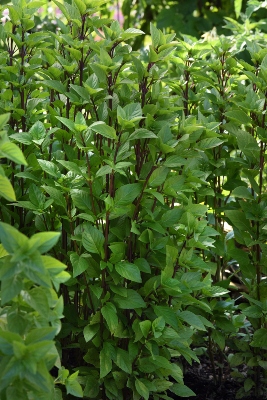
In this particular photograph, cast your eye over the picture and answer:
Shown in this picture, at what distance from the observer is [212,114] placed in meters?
2.77

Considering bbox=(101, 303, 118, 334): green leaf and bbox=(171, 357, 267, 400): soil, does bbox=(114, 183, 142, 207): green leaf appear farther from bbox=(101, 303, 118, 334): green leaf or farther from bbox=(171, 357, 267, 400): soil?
bbox=(171, 357, 267, 400): soil

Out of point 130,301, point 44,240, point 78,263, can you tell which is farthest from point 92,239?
point 44,240

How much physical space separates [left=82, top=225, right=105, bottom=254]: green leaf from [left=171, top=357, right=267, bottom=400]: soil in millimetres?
990

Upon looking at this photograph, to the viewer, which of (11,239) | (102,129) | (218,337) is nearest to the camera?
(11,239)

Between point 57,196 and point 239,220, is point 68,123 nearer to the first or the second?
point 57,196

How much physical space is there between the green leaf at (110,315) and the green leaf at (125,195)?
0.33 metres

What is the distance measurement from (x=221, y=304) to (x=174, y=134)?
2.62 feet

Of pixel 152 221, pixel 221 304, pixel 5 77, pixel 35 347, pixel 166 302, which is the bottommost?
pixel 221 304

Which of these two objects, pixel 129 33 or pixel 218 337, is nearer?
pixel 129 33

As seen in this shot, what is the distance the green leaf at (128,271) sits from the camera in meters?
2.03

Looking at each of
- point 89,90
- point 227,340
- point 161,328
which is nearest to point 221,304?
point 227,340

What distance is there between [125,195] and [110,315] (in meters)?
0.38

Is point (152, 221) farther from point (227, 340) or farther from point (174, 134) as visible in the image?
point (227, 340)

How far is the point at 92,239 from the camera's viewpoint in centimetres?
207
